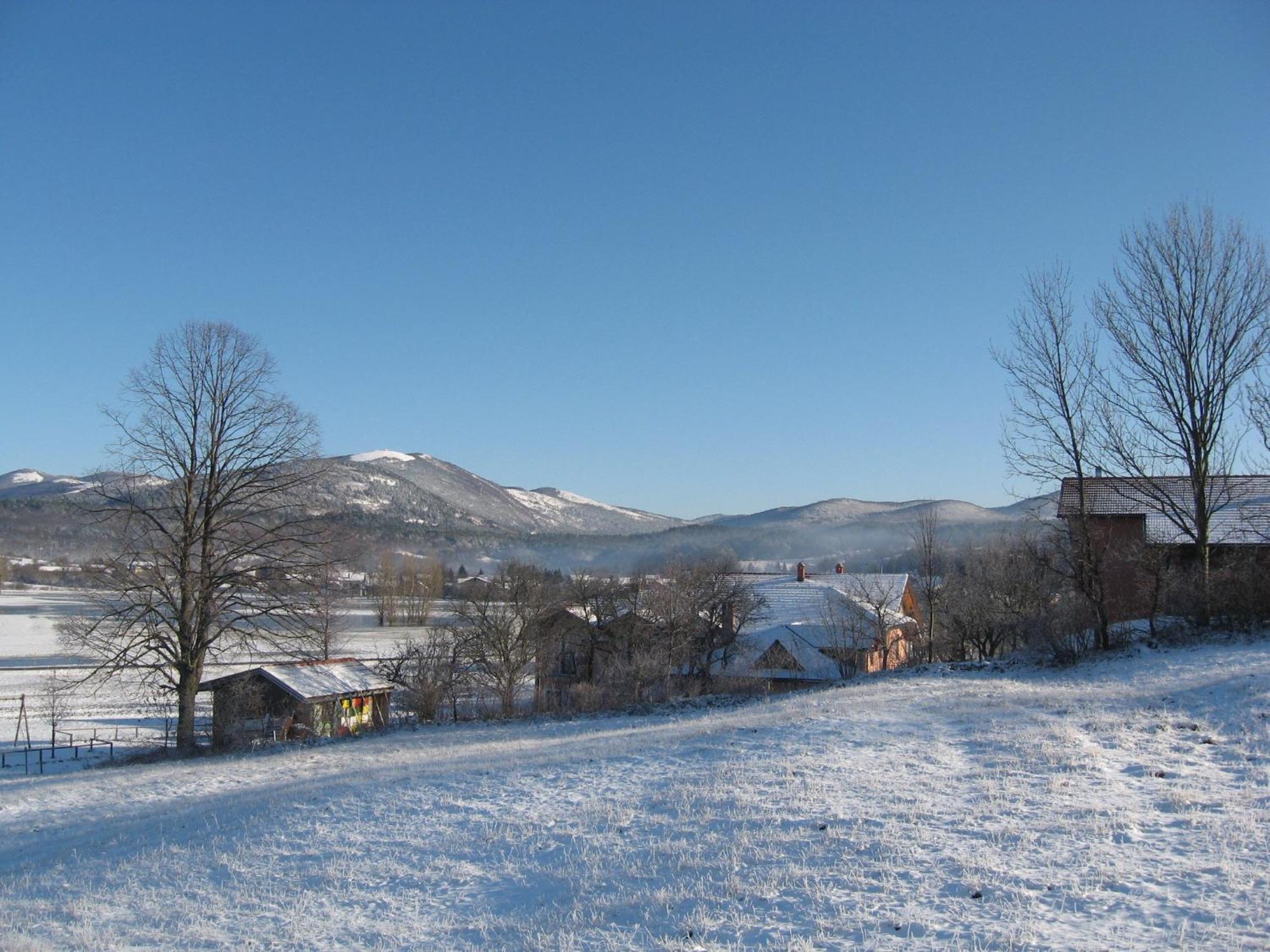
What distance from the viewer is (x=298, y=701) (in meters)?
34.5

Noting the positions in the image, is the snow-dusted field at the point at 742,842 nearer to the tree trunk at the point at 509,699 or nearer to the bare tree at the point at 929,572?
the tree trunk at the point at 509,699

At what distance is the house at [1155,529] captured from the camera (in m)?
26.0

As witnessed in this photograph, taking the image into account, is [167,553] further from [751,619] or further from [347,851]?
[751,619]

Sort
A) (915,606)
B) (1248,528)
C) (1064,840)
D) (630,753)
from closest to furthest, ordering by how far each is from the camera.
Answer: (1064,840) < (630,753) < (1248,528) < (915,606)

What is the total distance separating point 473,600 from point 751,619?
14.4m

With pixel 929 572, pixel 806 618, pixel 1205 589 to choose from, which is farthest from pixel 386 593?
pixel 1205 589

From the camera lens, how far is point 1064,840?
8.66 m

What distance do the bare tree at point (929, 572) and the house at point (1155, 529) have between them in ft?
29.4

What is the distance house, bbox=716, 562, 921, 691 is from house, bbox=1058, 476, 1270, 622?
11.5m

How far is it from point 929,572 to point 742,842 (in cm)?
3400

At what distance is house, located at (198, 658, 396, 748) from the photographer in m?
26.4

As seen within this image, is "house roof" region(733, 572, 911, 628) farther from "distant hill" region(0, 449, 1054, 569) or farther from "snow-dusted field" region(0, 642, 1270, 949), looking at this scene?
"snow-dusted field" region(0, 642, 1270, 949)

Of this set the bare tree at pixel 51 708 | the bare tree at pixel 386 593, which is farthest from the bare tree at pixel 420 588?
the bare tree at pixel 51 708

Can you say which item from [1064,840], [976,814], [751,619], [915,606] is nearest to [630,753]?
[976,814]
